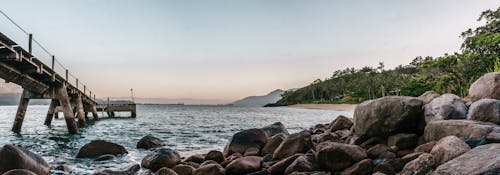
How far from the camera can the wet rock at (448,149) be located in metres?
6.00

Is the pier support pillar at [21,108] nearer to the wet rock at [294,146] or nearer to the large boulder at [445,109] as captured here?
the wet rock at [294,146]

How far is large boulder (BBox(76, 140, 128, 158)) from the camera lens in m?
12.5

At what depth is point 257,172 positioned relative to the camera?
8.50 metres

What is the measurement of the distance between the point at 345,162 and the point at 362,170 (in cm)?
53

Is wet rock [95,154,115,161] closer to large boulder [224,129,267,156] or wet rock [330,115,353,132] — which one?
large boulder [224,129,267,156]

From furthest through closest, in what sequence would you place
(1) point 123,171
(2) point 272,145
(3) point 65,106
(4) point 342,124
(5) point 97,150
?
1. (3) point 65,106
2. (4) point 342,124
3. (5) point 97,150
4. (2) point 272,145
5. (1) point 123,171

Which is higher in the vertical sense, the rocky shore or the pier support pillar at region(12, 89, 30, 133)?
the pier support pillar at region(12, 89, 30, 133)

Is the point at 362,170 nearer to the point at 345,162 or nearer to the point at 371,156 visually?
Result: the point at 345,162

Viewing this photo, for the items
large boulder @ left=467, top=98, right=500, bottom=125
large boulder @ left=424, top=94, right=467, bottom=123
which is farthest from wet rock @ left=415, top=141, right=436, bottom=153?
large boulder @ left=467, top=98, right=500, bottom=125

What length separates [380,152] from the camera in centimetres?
830

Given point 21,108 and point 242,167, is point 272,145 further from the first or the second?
point 21,108

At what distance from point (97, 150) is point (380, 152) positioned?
9882 mm

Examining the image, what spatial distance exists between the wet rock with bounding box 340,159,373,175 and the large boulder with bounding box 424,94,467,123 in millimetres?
2702

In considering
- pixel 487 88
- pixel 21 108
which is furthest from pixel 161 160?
pixel 21 108
